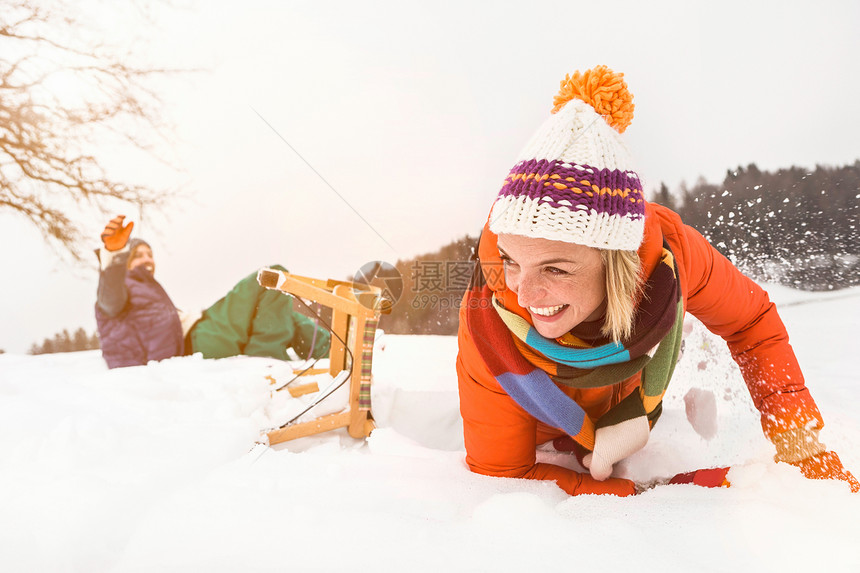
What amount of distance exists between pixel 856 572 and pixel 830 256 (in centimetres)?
180

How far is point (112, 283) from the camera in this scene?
2299mm

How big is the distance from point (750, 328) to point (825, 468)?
1.01ft

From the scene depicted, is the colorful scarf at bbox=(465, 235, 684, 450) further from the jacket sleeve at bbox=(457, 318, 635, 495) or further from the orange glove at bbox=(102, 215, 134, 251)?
the orange glove at bbox=(102, 215, 134, 251)

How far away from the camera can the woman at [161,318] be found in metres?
2.32

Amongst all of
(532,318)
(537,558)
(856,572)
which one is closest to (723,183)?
(532,318)

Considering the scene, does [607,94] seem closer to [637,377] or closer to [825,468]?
[637,377]

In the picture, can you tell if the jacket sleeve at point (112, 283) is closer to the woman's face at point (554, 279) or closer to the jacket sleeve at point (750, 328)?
the woman's face at point (554, 279)

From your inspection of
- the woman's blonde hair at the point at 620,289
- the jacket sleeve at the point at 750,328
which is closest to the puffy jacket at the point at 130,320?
the woman's blonde hair at the point at 620,289

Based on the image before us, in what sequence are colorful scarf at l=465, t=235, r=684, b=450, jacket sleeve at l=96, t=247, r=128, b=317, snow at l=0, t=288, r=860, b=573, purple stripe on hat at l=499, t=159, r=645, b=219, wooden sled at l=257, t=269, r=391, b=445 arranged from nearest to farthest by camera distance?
snow at l=0, t=288, r=860, b=573 < purple stripe on hat at l=499, t=159, r=645, b=219 < colorful scarf at l=465, t=235, r=684, b=450 < wooden sled at l=257, t=269, r=391, b=445 < jacket sleeve at l=96, t=247, r=128, b=317

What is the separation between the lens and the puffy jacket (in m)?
2.31

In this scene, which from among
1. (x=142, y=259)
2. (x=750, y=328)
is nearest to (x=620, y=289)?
(x=750, y=328)

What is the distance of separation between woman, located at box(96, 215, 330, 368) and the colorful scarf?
5.09 ft

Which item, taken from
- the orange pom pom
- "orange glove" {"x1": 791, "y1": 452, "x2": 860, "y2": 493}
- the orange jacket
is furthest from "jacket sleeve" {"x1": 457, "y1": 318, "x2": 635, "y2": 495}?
the orange pom pom

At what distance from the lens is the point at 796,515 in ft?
1.91
